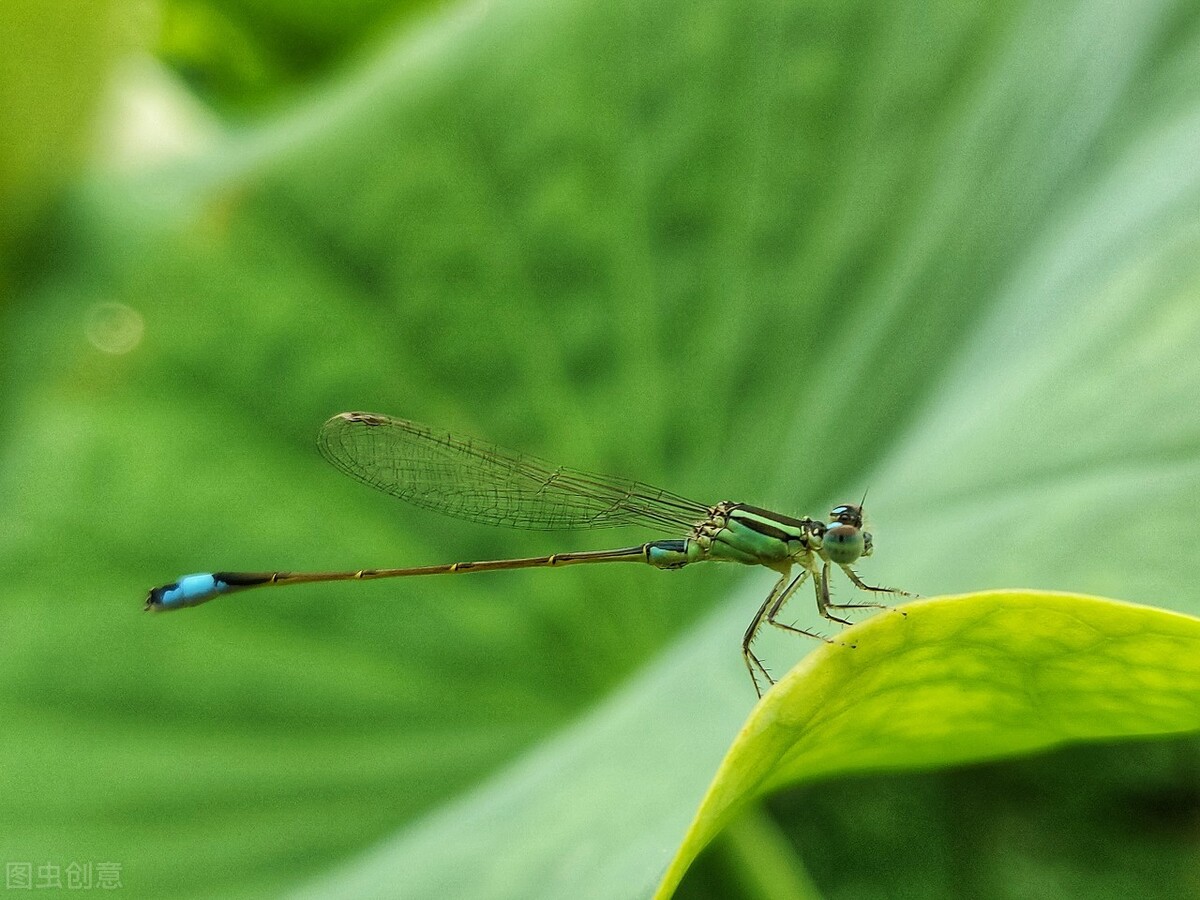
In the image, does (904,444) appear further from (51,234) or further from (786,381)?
(51,234)

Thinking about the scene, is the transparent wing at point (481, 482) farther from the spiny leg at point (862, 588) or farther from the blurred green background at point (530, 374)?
the spiny leg at point (862, 588)

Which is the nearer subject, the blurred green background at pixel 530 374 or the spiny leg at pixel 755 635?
the spiny leg at pixel 755 635

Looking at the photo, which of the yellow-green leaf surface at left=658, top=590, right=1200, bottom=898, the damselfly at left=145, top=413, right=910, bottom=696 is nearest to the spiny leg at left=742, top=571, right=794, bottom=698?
the damselfly at left=145, top=413, right=910, bottom=696

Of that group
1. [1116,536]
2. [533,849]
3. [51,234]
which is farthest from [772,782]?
[51,234]

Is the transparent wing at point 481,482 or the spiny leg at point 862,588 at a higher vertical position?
the transparent wing at point 481,482

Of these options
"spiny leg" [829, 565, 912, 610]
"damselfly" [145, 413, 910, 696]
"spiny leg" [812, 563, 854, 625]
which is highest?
"damselfly" [145, 413, 910, 696]

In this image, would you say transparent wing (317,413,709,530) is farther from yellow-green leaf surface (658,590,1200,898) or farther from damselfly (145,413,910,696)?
yellow-green leaf surface (658,590,1200,898)

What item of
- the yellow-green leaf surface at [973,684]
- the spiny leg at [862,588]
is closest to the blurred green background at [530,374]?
the spiny leg at [862,588]

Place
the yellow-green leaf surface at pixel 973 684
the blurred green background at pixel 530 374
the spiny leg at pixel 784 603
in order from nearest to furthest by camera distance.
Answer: the yellow-green leaf surface at pixel 973 684, the spiny leg at pixel 784 603, the blurred green background at pixel 530 374
